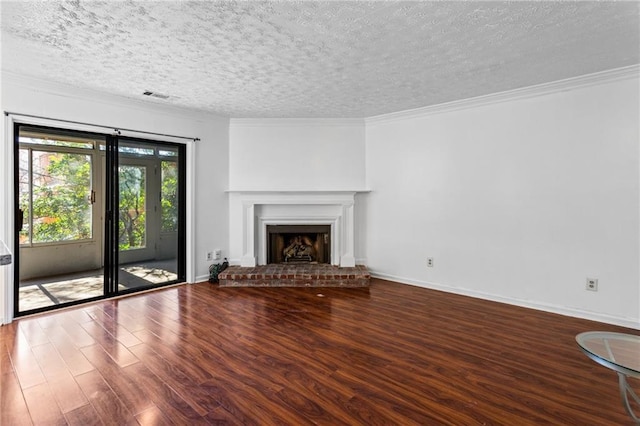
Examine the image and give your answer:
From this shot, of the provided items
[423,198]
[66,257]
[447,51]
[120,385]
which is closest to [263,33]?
[447,51]

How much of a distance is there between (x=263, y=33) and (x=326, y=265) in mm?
3468

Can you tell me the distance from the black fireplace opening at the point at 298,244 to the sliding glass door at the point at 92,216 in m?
1.36

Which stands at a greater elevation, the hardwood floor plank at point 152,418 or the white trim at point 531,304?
the white trim at point 531,304

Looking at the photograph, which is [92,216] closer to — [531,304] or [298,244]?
[298,244]

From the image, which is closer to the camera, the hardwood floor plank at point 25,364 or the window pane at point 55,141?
the hardwood floor plank at point 25,364

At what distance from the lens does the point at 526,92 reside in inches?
143

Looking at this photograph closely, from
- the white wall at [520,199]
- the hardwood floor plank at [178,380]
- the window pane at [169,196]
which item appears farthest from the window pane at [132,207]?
the white wall at [520,199]

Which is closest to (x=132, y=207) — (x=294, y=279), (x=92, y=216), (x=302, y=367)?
(x=92, y=216)

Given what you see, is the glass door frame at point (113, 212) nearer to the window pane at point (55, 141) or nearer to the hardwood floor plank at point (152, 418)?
the window pane at point (55, 141)

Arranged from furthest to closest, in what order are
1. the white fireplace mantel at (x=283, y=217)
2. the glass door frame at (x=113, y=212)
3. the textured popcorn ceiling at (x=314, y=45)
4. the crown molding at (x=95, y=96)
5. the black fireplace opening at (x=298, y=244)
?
the black fireplace opening at (x=298, y=244) → the white fireplace mantel at (x=283, y=217) → the glass door frame at (x=113, y=212) → the crown molding at (x=95, y=96) → the textured popcorn ceiling at (x=314, y=45)

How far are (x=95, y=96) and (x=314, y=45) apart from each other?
9.02ft

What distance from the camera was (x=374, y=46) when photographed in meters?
2.68

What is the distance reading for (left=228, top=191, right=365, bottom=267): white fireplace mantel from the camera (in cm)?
497

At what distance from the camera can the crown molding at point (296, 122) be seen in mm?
5004
